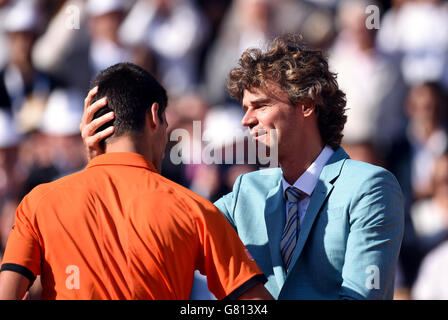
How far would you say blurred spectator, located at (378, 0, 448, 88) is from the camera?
5668 millimetres

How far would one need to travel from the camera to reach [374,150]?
17.7 ft

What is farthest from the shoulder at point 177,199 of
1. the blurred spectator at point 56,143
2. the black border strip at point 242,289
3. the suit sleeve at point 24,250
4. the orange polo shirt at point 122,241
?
the blurred spectator at point 56,143

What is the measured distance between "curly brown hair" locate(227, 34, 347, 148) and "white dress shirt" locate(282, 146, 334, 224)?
13 cm

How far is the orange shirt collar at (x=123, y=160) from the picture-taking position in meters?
2.22

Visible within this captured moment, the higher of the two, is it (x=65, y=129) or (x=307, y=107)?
(x=307, y=107)

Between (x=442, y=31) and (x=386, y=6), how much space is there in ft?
1.79

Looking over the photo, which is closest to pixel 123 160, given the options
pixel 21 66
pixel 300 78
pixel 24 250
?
pixel 24 250

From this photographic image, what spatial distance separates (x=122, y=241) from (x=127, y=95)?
1.73 feet

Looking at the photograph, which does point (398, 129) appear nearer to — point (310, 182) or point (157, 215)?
point (310, 182)

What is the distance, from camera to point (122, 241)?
2.05 m

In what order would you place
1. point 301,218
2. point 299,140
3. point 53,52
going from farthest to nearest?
point 53,52 → point 299,140 → point 301,218
